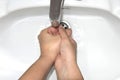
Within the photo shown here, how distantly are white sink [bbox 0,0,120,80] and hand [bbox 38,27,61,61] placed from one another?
42 millimetres

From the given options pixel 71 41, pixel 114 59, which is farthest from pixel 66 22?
pixel 114 59

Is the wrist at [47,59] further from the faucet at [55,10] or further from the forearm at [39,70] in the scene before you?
the faucet at [55,10]

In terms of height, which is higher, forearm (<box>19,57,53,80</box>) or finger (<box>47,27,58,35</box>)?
finger (<box>47,27,58,35</box>)

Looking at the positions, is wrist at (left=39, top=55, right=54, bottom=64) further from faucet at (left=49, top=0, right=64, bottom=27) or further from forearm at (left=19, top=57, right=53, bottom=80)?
faucet at (left=49, top=0, right=64, bottom=27)

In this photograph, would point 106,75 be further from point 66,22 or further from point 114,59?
point 66,22

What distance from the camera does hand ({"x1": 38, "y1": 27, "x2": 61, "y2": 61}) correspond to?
92cm

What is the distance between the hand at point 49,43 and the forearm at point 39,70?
18mm

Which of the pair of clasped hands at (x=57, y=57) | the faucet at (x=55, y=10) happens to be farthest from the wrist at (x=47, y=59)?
the faucet at (x=55, y=10)

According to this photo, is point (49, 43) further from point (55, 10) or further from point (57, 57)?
point (55, 10)

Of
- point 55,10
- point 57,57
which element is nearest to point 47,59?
point 57,57

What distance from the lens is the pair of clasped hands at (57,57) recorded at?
2.92ft

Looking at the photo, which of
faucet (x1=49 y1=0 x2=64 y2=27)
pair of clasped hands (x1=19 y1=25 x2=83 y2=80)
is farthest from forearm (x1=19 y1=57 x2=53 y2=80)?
faucet (x1=49 y1=0 x2=64 y2=27)

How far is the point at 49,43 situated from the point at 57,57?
0.15 feet

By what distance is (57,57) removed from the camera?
931 millimetres
